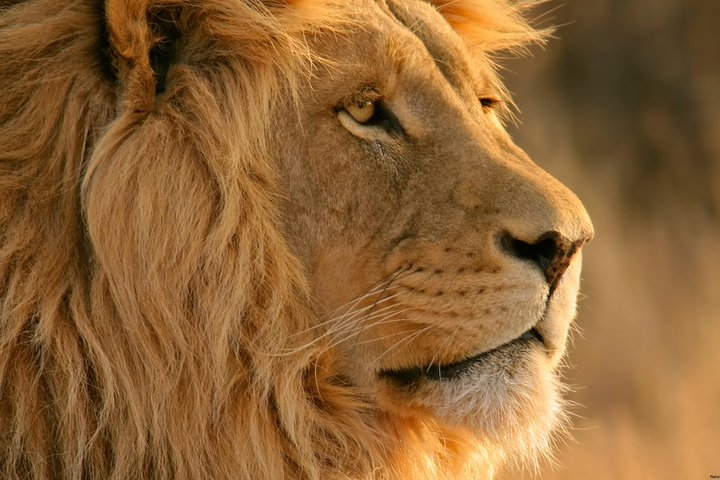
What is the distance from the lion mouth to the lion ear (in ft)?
2.96

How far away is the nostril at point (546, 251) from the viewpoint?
2.64 meters

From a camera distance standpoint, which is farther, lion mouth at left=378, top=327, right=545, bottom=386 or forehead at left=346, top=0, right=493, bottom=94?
forehead at left=346, top=0, right=493, bottom=94

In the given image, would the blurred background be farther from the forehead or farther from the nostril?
the nostril

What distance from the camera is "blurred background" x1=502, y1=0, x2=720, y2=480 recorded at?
22.8ft

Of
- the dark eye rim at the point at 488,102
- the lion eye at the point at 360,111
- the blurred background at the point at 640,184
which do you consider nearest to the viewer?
the lion eye at the point at 360,111

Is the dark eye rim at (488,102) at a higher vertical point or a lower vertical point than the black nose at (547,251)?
lower

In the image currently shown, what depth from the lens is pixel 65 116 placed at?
2730 mm

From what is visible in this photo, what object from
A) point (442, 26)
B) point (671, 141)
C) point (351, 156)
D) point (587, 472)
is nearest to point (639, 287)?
point (671, 141)

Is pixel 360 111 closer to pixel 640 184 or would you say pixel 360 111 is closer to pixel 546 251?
pixel 546 251

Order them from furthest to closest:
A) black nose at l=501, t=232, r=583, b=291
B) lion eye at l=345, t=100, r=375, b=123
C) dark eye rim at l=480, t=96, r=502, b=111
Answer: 1. dark eye rim at l=480, t=96, r=502, b=111
2. lion eye at l=345, t=100, r=375, b=123
3. black nose at l=501, t=232, r=583, b=291

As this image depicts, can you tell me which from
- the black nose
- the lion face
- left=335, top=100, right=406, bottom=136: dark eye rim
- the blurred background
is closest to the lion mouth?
the lion face

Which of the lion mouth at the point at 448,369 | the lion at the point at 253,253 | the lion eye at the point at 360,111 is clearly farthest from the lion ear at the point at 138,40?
the lion mouth at the point at 448,369

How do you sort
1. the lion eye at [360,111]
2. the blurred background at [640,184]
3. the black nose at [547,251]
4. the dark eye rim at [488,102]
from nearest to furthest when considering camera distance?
the black nose at [547,251] → the lion eye at [360,111] → the dark eye rim at [488,102] → the blurred background at [640,184]

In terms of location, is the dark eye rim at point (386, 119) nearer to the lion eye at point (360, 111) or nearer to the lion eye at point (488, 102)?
the lion eye at point (360, 111)
